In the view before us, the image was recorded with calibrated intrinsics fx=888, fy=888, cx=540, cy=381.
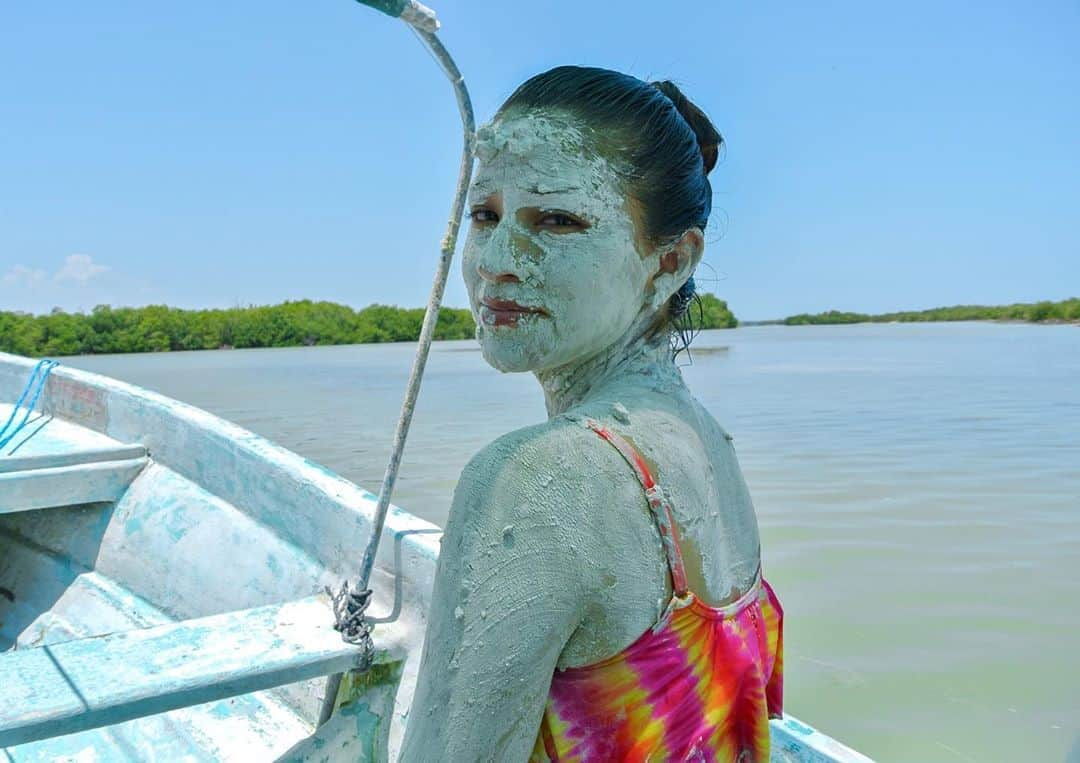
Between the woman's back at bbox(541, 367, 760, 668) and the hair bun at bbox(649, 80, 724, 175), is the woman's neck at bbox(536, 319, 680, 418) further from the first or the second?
the hair bun at bbox(649, 80, 724, 175)

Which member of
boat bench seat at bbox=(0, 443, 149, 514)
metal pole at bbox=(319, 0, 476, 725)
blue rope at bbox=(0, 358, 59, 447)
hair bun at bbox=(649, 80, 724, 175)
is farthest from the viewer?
blue rope at bbox=(0, 358, 59, 447)

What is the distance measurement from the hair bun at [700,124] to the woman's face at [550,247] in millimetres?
246

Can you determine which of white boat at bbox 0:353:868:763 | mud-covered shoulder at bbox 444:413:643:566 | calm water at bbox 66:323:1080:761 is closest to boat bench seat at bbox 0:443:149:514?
white boat at bbox 0:353:868:763

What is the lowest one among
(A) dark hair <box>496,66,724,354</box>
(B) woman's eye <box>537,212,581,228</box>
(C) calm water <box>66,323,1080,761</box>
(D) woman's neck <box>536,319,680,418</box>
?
(C) calm water <box>66,323,1080,761</box>

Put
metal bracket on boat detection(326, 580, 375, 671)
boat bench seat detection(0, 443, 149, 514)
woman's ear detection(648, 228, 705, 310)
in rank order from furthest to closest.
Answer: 1. boat bench seat detection(0, 443, 149, 514)
2. metal bracket on boat detection(326, 580, 375, 671)
3. woman's ear detection(648, 228, 705, 310)

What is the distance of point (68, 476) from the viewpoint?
3611mm

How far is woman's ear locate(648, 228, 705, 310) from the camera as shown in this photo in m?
1.16

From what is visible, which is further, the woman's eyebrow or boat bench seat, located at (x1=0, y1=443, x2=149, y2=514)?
boat bench seat, located at (x1=0, y1=443, x2=149, y2=514)

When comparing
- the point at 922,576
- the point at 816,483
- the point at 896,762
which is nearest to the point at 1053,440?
the point at 816,483

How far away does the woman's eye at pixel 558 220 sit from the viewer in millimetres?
1059

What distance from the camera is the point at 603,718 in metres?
0.93

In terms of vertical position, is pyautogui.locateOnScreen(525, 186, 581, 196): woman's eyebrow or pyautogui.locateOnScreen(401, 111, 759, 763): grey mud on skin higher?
pyautogui.locateOnScreen(525, 186, 581, 196): woman's eyebrow

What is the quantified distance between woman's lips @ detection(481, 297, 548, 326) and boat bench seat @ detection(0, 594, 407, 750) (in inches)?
51.5

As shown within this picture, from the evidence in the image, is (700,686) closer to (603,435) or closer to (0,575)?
(603,435)
